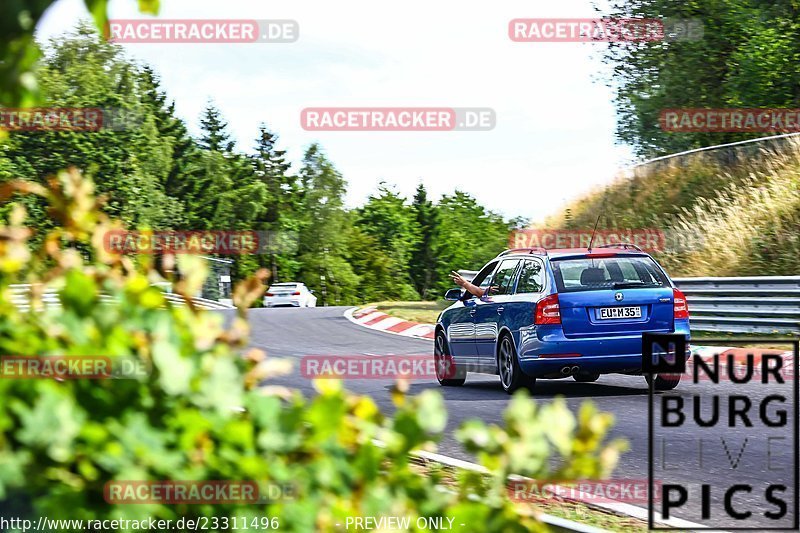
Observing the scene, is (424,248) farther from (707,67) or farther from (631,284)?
(631,284)

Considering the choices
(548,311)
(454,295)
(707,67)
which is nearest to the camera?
(548,311)

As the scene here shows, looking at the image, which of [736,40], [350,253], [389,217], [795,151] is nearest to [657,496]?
[795,151]

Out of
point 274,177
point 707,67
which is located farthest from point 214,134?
point 707,67

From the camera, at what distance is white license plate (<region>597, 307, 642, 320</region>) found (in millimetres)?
12078

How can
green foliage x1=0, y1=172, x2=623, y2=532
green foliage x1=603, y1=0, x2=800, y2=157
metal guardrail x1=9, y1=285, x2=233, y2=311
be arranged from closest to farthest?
green foliage x1=0, y1=172, x2=623, y2=532 < metal guardrail x1=9, y1=285, x2=233, y2=311 < green foliage x1=603, y1=0, x2=800, y2=157

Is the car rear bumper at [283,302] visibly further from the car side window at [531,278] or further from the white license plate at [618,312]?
the white license plate at [618,312]

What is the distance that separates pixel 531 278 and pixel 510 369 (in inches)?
41.7

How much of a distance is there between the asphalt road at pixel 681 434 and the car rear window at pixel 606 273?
1221 mm

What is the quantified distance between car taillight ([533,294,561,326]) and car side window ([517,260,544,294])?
0.77 feet

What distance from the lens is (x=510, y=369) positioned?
1278 cm

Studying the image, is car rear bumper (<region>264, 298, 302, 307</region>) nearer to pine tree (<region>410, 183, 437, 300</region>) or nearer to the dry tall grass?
the dry tall grass

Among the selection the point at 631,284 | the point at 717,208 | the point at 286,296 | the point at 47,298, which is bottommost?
the point at 286,296

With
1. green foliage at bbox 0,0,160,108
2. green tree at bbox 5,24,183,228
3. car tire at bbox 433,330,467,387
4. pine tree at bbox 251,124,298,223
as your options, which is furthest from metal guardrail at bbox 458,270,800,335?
pine tree at bbox 251,124,298,223

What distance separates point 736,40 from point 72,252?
111 ft
